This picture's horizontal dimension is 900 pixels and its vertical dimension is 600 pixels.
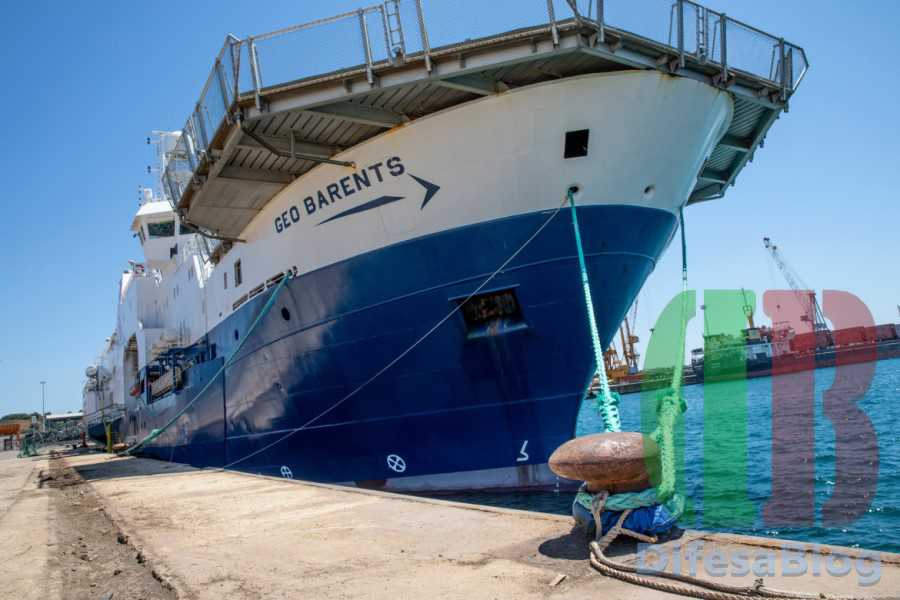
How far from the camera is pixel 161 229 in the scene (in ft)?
91.3

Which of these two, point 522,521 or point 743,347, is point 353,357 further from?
point 743,347

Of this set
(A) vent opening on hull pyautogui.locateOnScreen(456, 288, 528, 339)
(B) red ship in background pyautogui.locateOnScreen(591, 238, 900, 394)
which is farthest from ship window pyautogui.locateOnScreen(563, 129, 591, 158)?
(B) red ship in background pyautogui.locateOnScreen(591, 238, 900, 394)

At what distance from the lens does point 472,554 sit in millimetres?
4602

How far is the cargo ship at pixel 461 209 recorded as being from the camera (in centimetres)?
938

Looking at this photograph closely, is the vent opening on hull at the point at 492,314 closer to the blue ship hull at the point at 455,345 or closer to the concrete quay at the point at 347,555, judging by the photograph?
the blue ship hull at the point at 455,345

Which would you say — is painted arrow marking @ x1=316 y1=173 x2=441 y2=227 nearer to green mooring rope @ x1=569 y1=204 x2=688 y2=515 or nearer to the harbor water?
green mooring rope @ x1=569 y1=204 x2=688 y2=515

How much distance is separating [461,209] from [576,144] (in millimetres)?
1985

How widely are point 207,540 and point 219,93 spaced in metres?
7.17

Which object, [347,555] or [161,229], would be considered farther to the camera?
[161,229]

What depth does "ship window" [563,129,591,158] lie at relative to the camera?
9555 mm

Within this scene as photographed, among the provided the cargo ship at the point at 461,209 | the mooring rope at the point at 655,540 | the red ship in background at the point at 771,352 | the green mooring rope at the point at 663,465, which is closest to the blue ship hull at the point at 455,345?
the cargo ship at the point at 461,209

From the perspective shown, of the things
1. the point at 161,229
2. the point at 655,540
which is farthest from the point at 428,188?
the point at 161,229

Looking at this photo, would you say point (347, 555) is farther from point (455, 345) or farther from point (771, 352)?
point (771, 352)

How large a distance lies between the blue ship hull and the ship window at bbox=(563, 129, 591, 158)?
→ 2.93 feet
